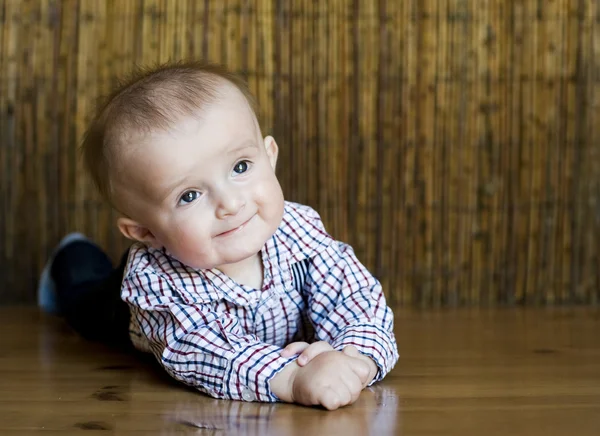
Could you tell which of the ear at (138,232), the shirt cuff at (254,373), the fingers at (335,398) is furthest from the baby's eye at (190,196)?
the fingers at (335,398)

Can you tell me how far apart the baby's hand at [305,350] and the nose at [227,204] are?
20 cm

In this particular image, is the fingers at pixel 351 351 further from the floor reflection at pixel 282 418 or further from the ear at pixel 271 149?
the ear at pixel 271 149

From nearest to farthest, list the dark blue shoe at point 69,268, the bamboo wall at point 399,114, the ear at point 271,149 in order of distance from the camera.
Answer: the ear at point 271,149, the dark blue shoe at point 69,268, the bamboo wall at point 399,114

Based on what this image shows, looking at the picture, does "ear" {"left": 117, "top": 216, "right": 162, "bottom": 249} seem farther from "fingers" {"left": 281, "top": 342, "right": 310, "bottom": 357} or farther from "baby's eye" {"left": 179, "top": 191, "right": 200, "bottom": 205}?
"fingers" {"left": 281, "top": 342, "right": 310, "bottom": 357}

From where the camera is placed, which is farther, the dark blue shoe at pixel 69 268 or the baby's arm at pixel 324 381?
the dark blue shoe at pixel 69 268

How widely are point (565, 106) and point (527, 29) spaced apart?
196mm

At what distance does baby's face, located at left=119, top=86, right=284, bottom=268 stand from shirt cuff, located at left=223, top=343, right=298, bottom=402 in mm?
143

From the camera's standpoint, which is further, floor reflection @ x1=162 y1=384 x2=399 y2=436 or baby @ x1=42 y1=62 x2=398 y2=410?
baby @ x1=42 y1=62 x2=398 y2=410

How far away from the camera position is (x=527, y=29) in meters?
1.94

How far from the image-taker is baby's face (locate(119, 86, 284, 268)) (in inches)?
46.8

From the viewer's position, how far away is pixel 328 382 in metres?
1.12

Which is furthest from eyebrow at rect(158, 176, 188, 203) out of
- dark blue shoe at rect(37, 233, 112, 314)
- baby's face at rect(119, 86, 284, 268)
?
dark blue shoe at rect(37, 233, 112, 314)

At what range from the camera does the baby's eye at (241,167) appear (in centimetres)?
123

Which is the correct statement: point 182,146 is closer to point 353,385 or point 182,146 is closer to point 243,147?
point 243,147
